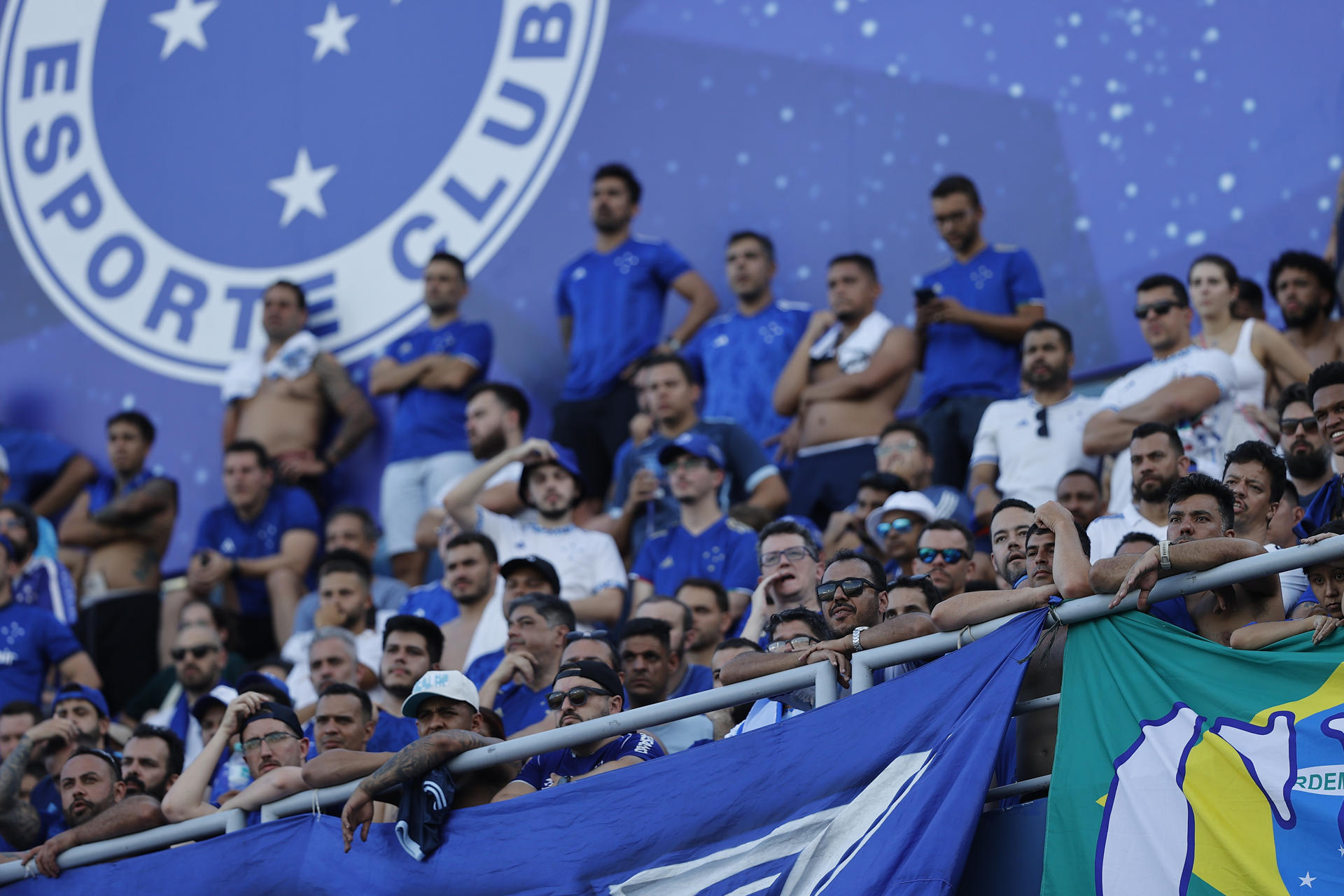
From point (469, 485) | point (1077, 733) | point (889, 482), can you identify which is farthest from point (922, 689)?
point (469, 485)

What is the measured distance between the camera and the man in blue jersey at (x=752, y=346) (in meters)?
9.61

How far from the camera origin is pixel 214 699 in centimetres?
741

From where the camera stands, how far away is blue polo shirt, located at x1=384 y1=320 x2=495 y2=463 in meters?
10.4

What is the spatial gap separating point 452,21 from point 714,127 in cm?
217

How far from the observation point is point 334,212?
41.2ft

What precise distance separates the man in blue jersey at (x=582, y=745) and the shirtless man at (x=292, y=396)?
19.3 ft

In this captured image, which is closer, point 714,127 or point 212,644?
point 212,644

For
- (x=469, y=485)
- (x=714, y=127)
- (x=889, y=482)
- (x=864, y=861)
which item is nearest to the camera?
(x=864, y=861)

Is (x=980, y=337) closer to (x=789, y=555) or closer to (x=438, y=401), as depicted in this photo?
(x=789, y=555)

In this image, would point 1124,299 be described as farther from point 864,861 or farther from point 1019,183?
point 864,861

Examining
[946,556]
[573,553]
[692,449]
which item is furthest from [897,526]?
[573,553]

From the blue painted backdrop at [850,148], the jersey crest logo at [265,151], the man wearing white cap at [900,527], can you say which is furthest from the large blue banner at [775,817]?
the jersey crest logo at [265,151]

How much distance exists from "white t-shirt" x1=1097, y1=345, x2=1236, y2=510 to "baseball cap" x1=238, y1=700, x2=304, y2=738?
9.98 ft

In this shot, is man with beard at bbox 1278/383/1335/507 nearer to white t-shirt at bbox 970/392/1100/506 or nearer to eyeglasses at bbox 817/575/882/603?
white t-shirt at bbox 970/392/1100/506
